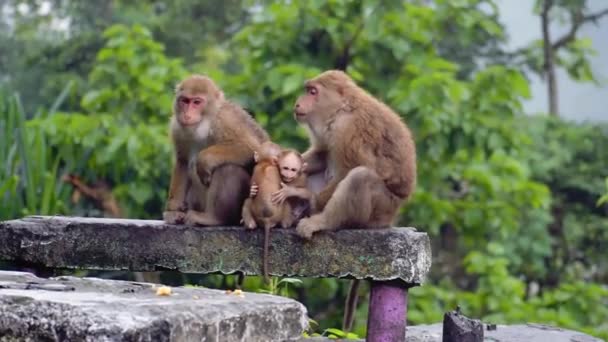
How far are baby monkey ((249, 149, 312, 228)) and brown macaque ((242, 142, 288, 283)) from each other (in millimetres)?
23

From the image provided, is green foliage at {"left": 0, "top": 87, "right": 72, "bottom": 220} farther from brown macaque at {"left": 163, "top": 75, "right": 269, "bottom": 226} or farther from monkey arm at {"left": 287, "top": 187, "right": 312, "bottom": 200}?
monkey arm at {"left": 287, "top": 187, "right": 312, "bottom": 200}

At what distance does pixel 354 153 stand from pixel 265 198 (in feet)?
1.93

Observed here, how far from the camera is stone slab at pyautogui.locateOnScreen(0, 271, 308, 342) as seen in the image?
129 inches

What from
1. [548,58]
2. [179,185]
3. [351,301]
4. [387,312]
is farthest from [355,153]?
[548,58]

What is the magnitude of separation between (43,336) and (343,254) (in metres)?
2.07

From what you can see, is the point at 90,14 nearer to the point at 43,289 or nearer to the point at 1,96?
the point at 1,96

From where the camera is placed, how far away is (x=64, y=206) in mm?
9086

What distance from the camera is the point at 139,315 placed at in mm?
3326

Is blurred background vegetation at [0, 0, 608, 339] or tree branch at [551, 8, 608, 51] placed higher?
tree branch at [551, 8, 608, 51]

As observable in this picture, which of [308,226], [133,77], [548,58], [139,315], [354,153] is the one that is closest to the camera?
[139,315]

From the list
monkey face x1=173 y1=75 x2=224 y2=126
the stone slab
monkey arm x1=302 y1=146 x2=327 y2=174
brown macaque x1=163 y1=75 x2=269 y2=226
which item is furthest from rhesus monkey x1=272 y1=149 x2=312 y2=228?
the stone slab

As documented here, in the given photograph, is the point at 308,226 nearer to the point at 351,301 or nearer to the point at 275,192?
the point at 275,192

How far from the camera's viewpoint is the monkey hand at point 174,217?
550 centimetres

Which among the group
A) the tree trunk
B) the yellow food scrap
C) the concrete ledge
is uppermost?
the tree trunk
